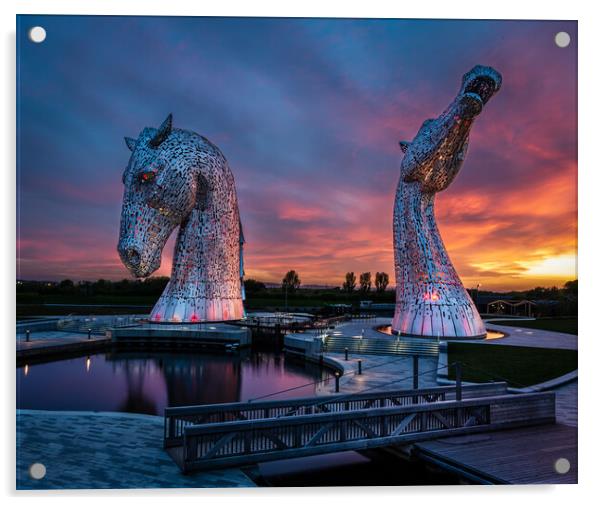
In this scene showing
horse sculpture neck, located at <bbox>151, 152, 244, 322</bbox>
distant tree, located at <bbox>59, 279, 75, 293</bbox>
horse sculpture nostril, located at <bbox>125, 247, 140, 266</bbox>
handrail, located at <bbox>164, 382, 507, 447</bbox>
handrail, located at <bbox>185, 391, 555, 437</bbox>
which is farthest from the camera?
horse sculpture neck, located at <bbox>151, 152, 244, 322</bbox>

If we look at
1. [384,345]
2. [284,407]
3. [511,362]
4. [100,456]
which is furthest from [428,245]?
[100,456]

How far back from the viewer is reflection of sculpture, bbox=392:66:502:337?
16406mm

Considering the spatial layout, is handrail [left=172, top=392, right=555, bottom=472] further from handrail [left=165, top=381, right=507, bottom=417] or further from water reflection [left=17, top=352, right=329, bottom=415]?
water reflection [left=17, top=352, right=329, bottom=415]

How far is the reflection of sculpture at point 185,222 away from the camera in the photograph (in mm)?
18562

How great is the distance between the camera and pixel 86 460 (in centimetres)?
589

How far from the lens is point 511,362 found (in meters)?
12.6

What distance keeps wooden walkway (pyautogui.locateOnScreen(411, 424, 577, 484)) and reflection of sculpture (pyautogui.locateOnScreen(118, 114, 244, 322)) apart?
588 inches

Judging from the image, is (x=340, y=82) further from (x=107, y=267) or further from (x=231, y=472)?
(x=107, y=267)

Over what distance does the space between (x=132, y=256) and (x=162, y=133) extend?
4.98 meters

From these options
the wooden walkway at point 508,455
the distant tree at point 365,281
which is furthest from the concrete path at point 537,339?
the distant tree at point 365,281

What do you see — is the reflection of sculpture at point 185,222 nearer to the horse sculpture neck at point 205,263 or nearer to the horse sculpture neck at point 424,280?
the horse sculpture neck at point 205,263

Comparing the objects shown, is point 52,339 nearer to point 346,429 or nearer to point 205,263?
point 205,263

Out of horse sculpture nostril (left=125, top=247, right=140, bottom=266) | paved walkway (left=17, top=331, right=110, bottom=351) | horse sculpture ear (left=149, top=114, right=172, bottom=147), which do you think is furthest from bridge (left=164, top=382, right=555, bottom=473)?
horse sculpture ear (left=149, top=114, right=172, bottom=147)

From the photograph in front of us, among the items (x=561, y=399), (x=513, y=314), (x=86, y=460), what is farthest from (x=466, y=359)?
(x=513, y=314)
